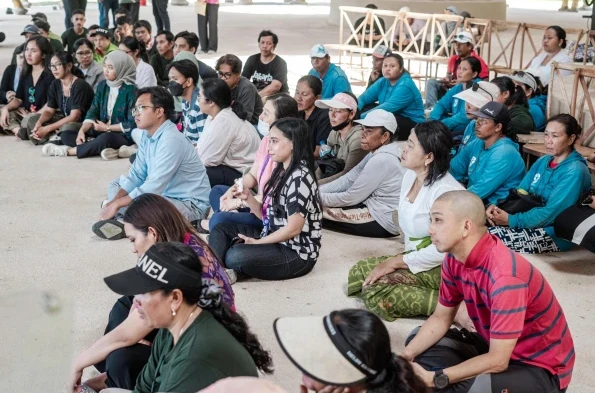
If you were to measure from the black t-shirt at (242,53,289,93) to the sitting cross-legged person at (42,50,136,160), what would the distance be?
143cm

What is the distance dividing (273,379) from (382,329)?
1.53 metres

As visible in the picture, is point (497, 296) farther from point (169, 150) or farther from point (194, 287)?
point (169, 150)

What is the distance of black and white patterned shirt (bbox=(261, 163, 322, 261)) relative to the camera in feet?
15.1

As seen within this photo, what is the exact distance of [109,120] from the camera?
7.66 metres

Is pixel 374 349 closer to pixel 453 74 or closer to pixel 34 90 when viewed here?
pixel 34 90

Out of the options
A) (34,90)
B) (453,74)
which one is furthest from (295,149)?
(453,74)

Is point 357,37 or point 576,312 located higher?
point 357,37

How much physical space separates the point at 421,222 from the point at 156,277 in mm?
2027

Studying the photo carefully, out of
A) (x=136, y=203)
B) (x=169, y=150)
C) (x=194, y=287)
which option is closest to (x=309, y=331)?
(x=194, y=287)

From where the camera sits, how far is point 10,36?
50.5 feet

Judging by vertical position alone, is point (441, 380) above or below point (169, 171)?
below

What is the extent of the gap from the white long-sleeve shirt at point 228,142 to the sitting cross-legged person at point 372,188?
788 millimetres

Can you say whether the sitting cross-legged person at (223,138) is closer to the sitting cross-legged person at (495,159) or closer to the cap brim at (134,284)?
the sitting cross-legged person at (495,159)

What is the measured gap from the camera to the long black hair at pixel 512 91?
665cm
